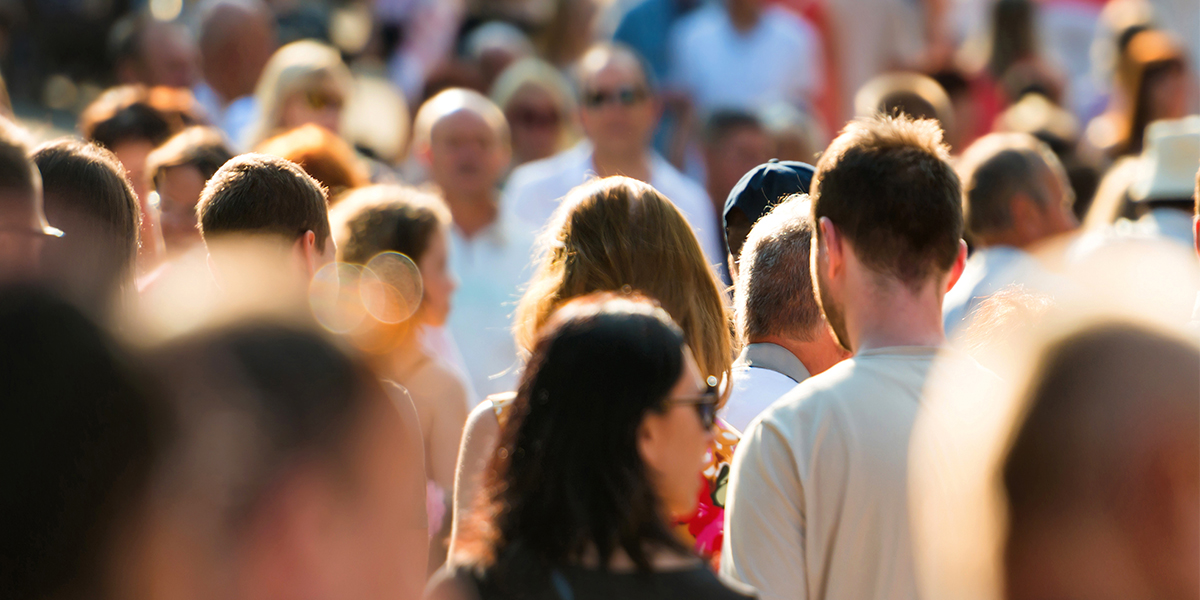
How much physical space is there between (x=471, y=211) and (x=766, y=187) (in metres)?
2.67

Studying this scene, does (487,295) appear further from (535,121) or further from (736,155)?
(535,121)

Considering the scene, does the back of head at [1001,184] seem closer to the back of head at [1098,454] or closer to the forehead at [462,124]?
the forehead at [462,124]

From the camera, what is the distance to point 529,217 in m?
6.49

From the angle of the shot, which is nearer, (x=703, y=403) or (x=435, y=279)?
(x=703, y=403)

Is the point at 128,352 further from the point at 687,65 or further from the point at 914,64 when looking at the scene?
the point at 914,64

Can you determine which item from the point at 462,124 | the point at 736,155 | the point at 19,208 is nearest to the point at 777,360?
the point at 19,208

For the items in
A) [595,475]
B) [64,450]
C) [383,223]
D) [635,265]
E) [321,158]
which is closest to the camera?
[64,450]

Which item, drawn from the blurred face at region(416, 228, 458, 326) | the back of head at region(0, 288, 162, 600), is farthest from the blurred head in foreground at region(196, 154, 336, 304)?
the back of head at region(0, 288, 162, 600)

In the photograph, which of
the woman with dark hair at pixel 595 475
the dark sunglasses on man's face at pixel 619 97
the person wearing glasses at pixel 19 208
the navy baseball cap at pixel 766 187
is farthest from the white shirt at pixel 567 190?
the person wearing glasses at pixel 19 208

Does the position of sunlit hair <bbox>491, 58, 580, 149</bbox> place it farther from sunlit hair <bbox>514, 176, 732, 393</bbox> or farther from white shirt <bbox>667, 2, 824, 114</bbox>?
sunlit hair <bbox>514, 176, 732, 393</bbox>

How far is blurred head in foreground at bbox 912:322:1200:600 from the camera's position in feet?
2.65

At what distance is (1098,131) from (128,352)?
832 cm

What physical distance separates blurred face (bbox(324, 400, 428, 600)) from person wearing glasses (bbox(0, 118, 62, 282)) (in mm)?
705

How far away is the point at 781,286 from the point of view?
2932 mm
